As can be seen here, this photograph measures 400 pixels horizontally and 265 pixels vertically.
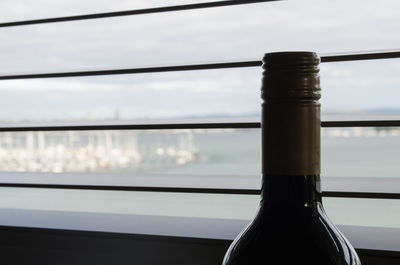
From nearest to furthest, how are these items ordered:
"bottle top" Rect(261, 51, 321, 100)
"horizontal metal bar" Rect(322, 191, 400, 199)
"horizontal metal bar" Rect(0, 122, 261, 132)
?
"bottle top" Rect(261, 51, 321, 100), "horizontal metal bar" Rect(322, 191, 400, 199), "horizontal metal bar" Rect(0, 122, 261, 132)

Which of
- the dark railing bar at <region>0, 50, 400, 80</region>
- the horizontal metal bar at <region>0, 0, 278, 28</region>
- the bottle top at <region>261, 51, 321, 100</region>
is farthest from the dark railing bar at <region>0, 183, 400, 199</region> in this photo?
the bottle top at <region>261, 51, 321, 100</region>

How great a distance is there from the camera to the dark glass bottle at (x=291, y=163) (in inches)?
22.9

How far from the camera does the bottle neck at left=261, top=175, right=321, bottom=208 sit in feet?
2.09

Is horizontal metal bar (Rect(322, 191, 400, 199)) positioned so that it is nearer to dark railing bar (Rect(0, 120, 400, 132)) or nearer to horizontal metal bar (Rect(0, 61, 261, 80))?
dark railing bar (Rect(0, 120, 400, 132))

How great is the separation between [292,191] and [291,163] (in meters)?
0.06

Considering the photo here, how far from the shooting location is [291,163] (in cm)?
59

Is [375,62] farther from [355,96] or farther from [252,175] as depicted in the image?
[252,175]

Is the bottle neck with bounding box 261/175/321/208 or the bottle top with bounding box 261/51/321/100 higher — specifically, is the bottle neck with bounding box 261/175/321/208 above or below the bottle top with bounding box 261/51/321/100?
below

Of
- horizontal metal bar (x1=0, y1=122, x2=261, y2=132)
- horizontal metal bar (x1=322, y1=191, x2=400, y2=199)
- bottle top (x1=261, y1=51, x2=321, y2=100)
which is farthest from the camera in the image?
horizontal metal bar (x1=0, y1=122, x2=261, y2=132)

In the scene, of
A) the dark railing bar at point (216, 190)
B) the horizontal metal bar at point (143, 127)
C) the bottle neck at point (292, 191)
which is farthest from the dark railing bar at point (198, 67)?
the bottle neck at point (292, 191)

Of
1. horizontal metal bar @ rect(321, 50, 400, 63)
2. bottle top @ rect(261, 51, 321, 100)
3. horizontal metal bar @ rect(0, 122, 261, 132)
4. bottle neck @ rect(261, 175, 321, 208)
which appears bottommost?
bottle neck @ rect(261, 175, 321, 208)

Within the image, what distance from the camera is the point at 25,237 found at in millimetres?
1390

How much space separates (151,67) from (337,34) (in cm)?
45

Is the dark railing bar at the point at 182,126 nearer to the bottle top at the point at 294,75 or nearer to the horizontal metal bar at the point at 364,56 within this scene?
the horizontal metal bar at the point at 364,56
